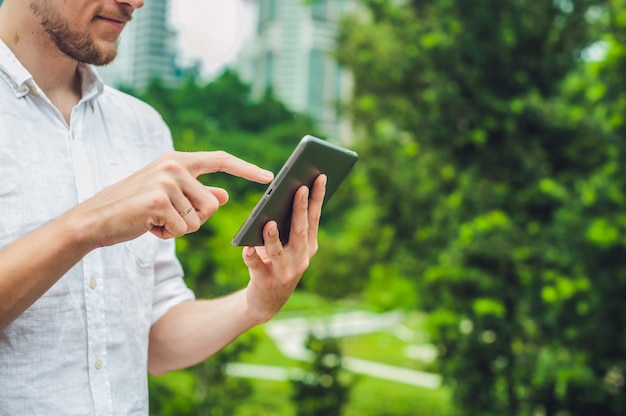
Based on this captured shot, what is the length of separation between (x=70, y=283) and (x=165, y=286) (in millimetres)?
365

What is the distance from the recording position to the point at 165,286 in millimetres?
1575

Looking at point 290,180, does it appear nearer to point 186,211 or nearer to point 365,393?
point 186,211

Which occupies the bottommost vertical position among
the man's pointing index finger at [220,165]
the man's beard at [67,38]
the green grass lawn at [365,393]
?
the green grass lawn at [365,393]

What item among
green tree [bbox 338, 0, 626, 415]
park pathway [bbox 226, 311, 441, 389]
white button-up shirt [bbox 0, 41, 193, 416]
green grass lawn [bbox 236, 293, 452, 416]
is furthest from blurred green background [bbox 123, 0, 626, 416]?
white button-up shirt [bbox 0, 41, 193, 416]

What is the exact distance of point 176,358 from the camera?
1560 mm

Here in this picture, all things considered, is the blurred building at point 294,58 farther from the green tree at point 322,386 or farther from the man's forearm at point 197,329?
the man's forearm at point 197,329

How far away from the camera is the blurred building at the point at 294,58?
14.5 meters

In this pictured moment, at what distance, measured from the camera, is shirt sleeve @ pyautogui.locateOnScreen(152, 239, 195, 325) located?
Result: 157 cm

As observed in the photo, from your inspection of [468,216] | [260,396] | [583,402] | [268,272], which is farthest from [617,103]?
[260,396]


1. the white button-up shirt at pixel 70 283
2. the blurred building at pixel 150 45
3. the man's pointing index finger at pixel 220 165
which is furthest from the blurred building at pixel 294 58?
the man's pointing index finger at pixel 220 165

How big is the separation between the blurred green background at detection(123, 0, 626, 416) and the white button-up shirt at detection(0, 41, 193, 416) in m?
2.61

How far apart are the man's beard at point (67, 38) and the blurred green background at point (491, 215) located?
2.70 metres

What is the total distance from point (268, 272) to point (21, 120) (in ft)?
1.83

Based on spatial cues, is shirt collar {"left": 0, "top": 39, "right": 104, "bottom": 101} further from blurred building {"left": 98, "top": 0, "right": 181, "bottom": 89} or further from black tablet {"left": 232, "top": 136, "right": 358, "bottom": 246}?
blurred building {"left": 98, "top": 0, "right": 181, "bottom": 89}
